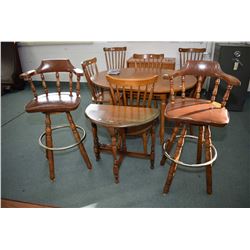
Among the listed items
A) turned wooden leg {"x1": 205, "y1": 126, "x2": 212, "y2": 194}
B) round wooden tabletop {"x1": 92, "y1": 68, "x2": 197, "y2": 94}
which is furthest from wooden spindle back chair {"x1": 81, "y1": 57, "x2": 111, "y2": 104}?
turned wooden leg {"x1": 205, "y1": 126, "x2": 212, "y2": 194}

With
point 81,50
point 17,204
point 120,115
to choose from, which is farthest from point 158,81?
point 81,50

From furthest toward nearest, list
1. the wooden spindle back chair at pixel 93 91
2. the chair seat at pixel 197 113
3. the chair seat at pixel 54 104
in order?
the wooden spindle back chair at pixel 93 91 → the chair seat at pixel 54 104 → the chair seat at pixel 197 113

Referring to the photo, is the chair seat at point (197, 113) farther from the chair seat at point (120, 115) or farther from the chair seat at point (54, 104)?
the chair seat at point (54, 104)

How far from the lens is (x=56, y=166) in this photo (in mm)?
2262

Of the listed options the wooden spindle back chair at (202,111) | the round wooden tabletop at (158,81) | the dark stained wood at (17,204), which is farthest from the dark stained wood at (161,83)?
the dark stained wood at (17,204)

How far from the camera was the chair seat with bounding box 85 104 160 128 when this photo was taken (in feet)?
Answer: 5.34

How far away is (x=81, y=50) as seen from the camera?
4.52 meters

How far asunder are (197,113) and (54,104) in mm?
1165

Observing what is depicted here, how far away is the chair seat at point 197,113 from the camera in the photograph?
58.3 inches

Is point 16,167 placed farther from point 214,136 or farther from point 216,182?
point 214,136

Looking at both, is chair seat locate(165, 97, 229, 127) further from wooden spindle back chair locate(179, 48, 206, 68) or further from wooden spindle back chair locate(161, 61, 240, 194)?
wooden spindle back chair locate(179, 48, 206, 68)

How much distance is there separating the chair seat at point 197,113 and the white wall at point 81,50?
8.66ft

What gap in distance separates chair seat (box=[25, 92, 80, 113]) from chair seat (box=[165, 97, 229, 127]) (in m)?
0.81
